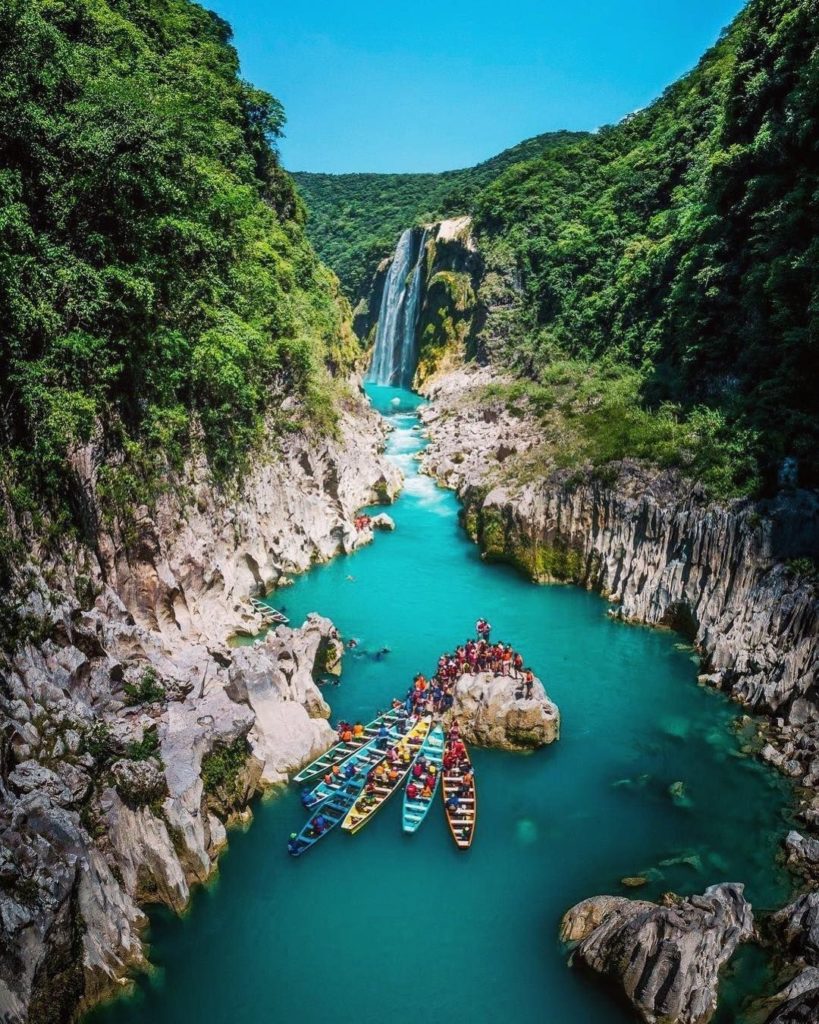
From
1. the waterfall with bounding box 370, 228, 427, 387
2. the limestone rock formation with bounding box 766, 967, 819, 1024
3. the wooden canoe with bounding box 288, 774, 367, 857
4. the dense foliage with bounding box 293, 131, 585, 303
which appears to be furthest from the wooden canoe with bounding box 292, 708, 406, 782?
the dense foliage with bounding box 293, 131, 585, 303

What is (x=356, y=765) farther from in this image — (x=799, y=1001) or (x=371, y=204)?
(x=371, y=204)

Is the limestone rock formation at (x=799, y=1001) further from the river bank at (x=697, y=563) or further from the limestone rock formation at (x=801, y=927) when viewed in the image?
the limestone rock formation at (x=801, y=927)

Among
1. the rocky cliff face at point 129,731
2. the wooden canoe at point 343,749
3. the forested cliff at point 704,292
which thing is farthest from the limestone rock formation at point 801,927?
the forested cliff at point 704,292

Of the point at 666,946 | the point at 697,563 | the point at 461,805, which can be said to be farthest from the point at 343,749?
the point at 697,563

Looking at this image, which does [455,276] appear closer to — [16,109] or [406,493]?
[406,493]

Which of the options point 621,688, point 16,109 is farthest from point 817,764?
point 16,109
